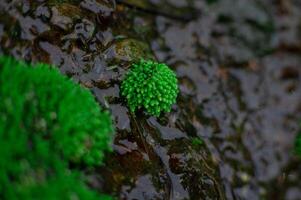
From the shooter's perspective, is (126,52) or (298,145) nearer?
(126,52)

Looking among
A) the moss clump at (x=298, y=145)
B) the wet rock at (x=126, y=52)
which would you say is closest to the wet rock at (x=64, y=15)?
the wet rock at (x=126, y=52)

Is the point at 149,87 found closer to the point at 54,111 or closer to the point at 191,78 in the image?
the point at 54,111

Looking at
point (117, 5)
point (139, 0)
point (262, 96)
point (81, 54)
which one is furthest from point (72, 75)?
point (262, 96)

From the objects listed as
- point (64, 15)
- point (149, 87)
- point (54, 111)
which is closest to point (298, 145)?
point (149, 87)

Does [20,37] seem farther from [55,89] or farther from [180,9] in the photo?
[180,9]

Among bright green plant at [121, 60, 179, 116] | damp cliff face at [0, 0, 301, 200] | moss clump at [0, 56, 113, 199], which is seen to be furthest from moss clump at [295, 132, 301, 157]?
moss clump at [0, 56, 113, 199]

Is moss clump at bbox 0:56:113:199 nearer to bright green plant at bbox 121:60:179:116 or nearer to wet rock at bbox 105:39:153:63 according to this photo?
bright green plant at bbox 121:60:179:116

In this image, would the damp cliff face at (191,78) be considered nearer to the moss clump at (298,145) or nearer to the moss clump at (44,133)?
the moss clump at (298,145)
